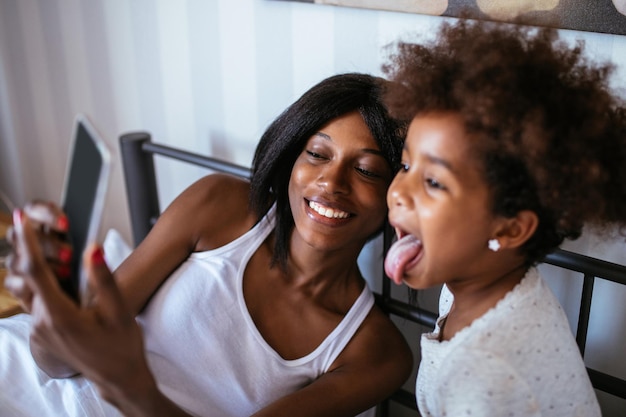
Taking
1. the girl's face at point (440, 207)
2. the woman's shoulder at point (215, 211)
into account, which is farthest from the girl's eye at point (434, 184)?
the woman's shoulder at point (215, 211)

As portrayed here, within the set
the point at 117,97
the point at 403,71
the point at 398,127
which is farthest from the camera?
the point at 117,97

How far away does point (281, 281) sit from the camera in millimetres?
1261

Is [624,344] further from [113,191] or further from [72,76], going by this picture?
[72,76]

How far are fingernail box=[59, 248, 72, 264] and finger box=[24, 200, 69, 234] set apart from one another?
0.02 m

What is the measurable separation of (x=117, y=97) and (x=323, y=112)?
1.06 meters

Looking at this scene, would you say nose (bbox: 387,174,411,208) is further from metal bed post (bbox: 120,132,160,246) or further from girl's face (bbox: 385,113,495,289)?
metal bed post (bbox: 120,132,160,246)

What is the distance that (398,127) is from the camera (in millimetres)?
1083

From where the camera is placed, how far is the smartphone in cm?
76

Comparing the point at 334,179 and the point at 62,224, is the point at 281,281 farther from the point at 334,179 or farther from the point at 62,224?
the point at 62,224

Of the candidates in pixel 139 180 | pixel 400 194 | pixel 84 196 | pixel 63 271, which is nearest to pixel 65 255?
pixel 63 271

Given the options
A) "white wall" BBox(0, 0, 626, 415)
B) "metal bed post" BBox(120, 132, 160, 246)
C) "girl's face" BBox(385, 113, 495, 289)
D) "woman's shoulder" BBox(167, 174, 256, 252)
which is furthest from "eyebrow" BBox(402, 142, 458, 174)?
"metal bed post" BBox(120, 132, 160, 246)

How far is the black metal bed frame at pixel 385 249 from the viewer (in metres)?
1.02

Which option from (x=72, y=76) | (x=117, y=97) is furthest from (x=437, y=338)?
(x=72, y=76)

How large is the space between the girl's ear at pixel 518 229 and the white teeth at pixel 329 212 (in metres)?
0.36
